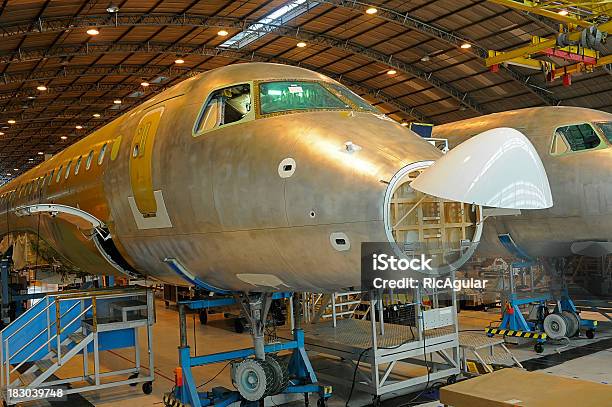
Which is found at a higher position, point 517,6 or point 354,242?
point 517,6

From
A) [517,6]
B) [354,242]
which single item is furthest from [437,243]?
[517,6]

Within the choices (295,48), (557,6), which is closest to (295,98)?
(557,6)

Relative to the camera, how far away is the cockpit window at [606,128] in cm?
1316

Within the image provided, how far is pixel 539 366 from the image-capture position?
13.5 meters

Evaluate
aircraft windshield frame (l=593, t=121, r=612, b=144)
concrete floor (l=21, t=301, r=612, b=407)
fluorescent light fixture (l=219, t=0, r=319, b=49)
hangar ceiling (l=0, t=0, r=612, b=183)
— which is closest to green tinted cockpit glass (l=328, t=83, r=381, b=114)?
concrete floor (l=21, t=301, r=612, b=407)

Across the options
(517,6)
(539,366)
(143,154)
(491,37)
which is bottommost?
(539,366)

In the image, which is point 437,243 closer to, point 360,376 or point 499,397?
point 499,397

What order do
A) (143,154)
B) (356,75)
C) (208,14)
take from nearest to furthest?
(143,154)
(208,14)
(356,75)

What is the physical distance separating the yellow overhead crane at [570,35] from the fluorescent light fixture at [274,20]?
1007 cm

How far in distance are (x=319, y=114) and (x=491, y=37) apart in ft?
94.4

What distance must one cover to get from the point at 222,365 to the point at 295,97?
951 centimetres

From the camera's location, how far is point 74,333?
12.6 meters

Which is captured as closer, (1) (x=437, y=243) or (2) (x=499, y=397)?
(2) (x=499, y=397)

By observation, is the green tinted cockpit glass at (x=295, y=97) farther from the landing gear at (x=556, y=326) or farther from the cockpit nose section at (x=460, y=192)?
the landing gear at (x=556, y=326)
